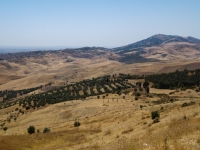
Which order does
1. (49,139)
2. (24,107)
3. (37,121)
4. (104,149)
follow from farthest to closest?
(24,107)
(37,121)
(49,139)
(104,149)

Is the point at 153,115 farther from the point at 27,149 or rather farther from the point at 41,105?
the point at 41,105

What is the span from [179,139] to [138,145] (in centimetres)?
343

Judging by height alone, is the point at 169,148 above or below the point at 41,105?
above

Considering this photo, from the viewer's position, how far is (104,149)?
→ 838 inches

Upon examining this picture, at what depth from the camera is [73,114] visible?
63.8m

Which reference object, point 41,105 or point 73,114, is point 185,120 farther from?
point 41,105

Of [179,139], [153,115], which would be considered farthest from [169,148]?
[153,115]

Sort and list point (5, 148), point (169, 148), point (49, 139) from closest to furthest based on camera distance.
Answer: point (169, 148) < point (5, 148) < point (49, 139)

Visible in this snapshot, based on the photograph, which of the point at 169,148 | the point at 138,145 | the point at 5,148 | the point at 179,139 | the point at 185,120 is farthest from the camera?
the point at 5,148

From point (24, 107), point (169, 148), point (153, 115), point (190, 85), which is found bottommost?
point (24, 107)

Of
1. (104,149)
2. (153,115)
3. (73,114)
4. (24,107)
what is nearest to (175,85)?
(73,114)

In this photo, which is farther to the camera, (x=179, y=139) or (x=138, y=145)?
(x=138, y=145)

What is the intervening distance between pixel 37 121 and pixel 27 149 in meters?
36.4

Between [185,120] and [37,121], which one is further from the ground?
[185,120]
